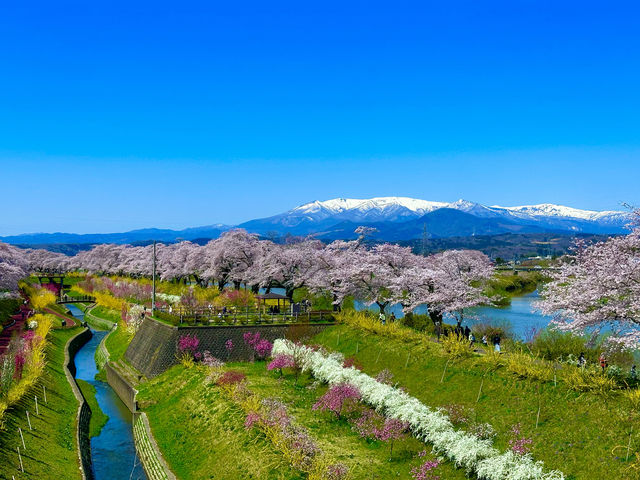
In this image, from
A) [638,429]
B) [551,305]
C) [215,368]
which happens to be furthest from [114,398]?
[638,429]

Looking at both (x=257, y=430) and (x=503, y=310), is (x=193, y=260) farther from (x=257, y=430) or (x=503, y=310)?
(x=257, y=430)

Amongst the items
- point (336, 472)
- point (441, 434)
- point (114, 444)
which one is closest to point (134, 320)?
point (114, 444)

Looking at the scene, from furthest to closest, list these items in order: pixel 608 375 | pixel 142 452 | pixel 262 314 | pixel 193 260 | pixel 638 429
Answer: pixel 193 260
pixel 262 314
pixel 142 452
pixel 608 375
pixel 638 429

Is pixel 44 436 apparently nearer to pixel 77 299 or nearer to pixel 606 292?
pixel 606 292

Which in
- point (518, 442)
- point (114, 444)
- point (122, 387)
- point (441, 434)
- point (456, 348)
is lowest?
point (114, 444)

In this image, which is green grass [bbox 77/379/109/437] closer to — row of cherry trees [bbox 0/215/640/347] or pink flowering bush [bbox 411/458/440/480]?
row of cherry trees [bbox 0/215/640/347]

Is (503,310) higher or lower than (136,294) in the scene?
lower

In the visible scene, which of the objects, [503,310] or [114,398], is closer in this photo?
[114,398]
